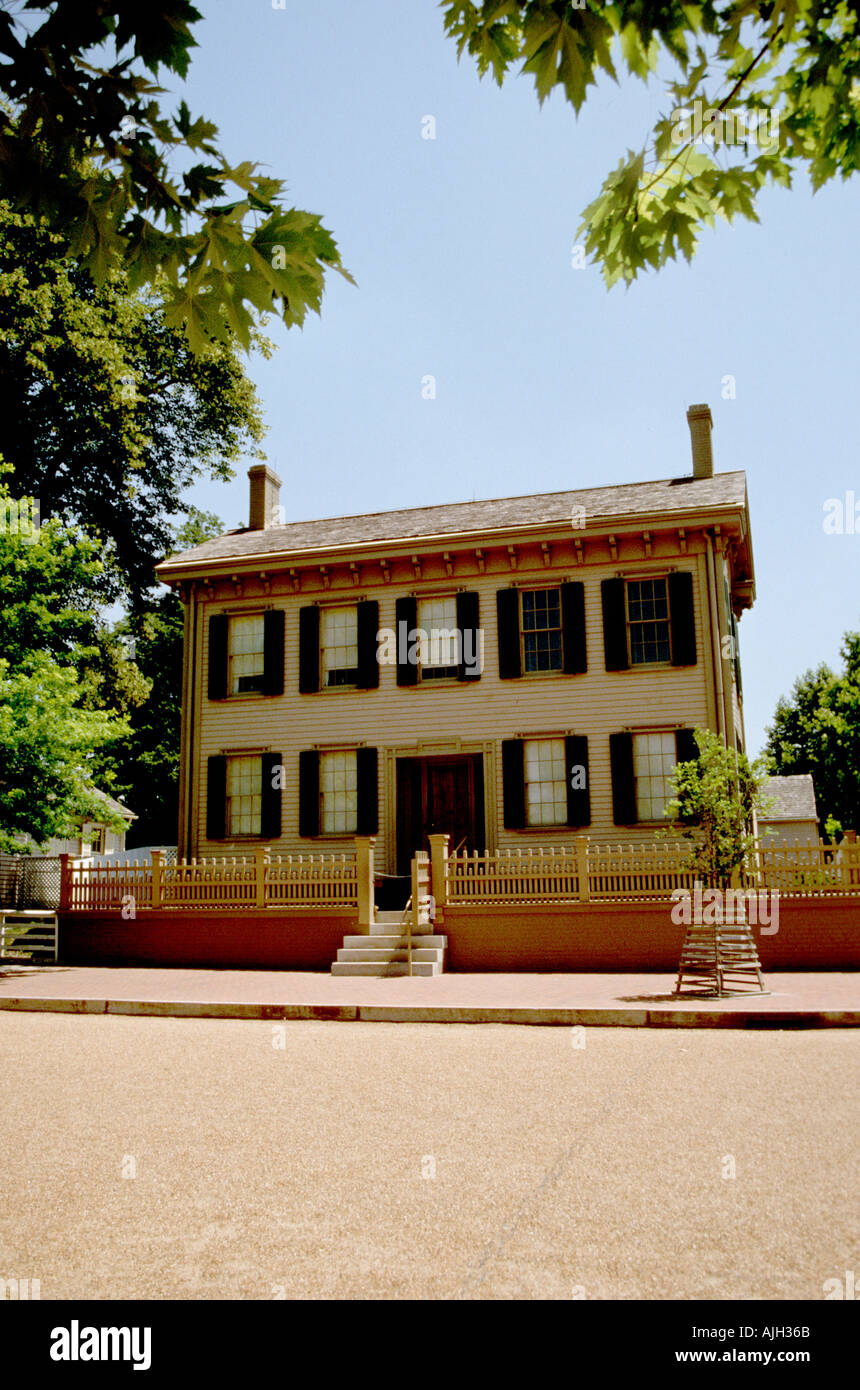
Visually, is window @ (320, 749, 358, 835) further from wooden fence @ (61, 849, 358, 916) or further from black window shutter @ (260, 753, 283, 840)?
wooden fence @ (61, 849, 358, 916)

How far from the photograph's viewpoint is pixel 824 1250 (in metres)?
3.75

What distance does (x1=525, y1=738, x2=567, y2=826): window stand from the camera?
19547 mm

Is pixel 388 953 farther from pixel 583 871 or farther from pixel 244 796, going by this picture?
pixel 244 796

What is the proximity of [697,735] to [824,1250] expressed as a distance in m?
11.2

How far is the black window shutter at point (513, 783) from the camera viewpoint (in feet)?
64.1

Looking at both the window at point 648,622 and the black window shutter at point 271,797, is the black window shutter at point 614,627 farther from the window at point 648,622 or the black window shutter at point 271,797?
the black window shutter at point 271,797

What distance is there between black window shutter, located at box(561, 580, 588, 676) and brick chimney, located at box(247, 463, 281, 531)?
8.95 m

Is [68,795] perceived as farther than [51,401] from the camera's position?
No

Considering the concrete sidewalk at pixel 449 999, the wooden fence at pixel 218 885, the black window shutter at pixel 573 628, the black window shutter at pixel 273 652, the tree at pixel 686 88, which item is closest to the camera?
the tree at pixel 686 88

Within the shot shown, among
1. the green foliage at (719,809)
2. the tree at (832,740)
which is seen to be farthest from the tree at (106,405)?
the tree at (832,740)

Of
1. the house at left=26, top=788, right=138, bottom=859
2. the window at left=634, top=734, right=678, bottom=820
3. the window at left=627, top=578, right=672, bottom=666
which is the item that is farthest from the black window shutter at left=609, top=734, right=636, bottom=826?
the house at left=26, top=788, right=138, bottom=859

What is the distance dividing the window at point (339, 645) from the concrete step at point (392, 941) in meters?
6.39

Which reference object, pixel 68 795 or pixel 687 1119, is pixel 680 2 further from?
pixel 68 795
